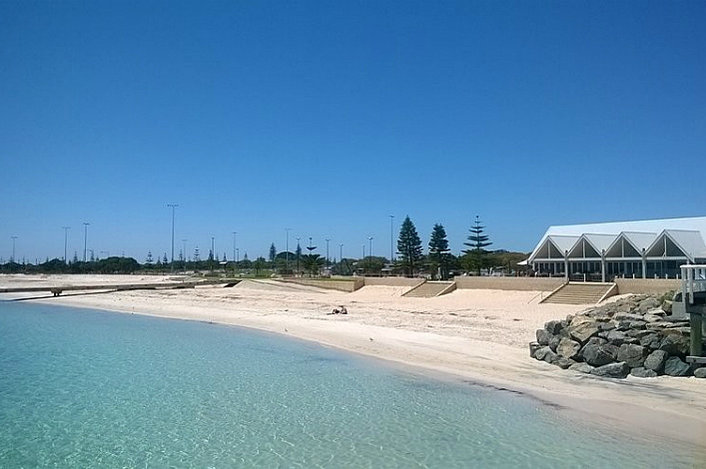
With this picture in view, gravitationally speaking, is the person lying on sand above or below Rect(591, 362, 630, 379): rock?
above

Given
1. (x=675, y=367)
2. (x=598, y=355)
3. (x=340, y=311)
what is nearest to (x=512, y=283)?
(x=340, y=311)

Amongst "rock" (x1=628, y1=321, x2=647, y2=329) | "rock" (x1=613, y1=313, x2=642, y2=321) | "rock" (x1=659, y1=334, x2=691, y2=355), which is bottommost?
"rock" (x1=659, y1=334, x2=691, y2=355)

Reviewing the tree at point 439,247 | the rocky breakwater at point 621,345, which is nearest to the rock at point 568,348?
the rocky breakwater at point 621,345

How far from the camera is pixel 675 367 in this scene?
15.7 m

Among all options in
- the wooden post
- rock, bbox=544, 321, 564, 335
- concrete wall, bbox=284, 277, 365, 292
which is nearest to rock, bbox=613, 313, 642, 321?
rock, bbox=544, 321, 564, 335

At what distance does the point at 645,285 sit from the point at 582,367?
17.6m

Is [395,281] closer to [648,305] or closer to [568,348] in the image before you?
[648,305]

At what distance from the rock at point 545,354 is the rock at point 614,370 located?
1.80m

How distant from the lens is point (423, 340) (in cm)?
2355

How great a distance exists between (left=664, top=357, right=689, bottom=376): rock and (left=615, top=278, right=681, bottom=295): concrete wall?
605 inches

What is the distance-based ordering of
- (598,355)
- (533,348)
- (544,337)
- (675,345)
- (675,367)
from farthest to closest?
(544,337) → (533,348) → (598,355) → (675,345) → (675,367)

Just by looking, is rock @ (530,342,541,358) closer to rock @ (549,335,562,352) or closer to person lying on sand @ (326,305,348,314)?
rock @ (549,335,562,352)

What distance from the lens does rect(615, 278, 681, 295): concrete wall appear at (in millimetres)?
30161

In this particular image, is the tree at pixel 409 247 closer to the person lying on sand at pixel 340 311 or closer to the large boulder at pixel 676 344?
the person lying on sand at pixel 340 311
